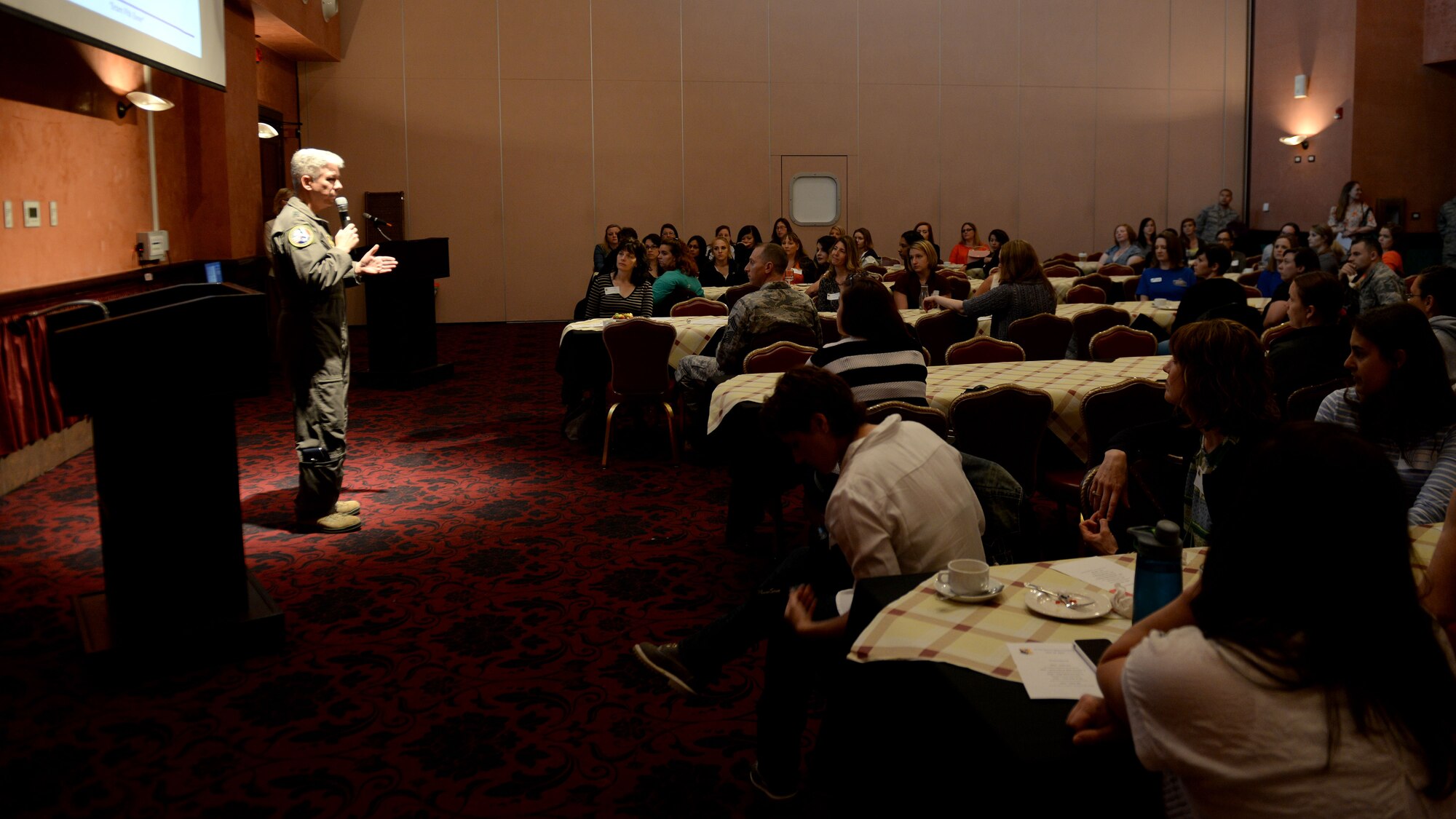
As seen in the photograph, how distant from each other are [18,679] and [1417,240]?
1656 cm

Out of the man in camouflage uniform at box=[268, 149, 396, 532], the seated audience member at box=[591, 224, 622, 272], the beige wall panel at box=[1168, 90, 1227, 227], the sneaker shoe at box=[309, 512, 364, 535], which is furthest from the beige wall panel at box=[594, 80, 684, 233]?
the sneaker shoe at box=[309, 512, 364, 535]

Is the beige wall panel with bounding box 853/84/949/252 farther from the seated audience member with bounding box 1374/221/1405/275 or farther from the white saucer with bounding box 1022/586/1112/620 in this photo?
the white saucer with bounding box 1022/586/1112/620

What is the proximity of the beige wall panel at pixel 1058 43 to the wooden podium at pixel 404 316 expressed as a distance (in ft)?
31.1

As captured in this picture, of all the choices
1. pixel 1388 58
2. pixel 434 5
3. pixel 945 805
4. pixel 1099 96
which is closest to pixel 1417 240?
pixel 1388 58

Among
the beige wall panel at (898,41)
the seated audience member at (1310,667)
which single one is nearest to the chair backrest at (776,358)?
the seated audience member at (1310,667)

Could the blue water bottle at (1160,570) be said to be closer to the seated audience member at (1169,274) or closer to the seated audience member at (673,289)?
the seated audience member at (673,289)

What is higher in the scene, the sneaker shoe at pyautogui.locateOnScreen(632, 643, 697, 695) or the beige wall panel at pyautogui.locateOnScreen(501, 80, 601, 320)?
the beige wall panel at pyautogui.locateOnScreen(501, 80, 601, 320)

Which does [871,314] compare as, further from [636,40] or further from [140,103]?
[636,40]

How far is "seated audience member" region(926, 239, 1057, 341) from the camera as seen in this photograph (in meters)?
6.80

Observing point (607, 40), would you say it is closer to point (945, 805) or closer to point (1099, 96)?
point (1099, 96)

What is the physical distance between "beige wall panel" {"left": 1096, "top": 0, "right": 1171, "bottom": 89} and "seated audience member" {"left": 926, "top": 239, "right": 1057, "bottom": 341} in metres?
10.1

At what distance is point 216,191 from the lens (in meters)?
9.34

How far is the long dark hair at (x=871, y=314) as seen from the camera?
4.18 metres

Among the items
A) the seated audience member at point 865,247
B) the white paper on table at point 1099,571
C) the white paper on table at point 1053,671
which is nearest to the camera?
the white paper on table at point 1053,671
